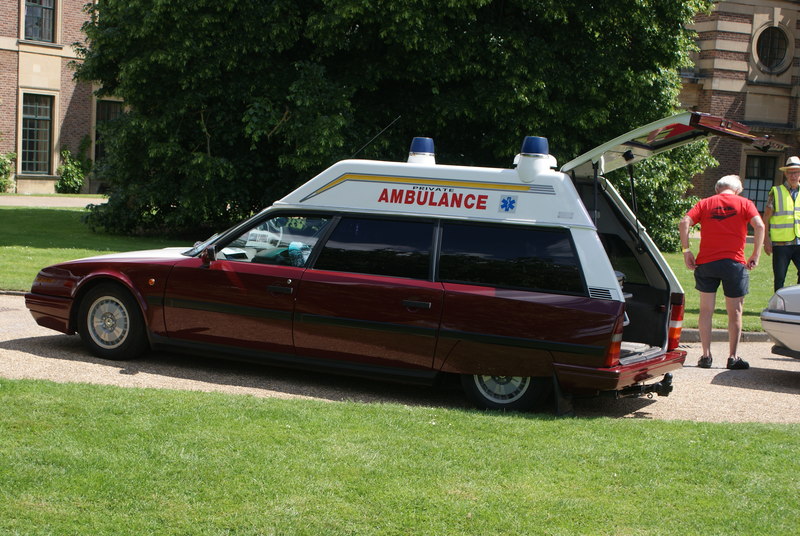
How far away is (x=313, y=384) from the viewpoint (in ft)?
25.3

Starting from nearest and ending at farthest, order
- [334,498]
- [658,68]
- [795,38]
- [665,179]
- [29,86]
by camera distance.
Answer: [334,498] → [658,68] → [665,179] → [795,38] → [29,86]

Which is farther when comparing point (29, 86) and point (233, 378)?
point (29, 86)

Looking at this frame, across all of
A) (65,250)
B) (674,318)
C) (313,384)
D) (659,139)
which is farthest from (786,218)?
(65,250)

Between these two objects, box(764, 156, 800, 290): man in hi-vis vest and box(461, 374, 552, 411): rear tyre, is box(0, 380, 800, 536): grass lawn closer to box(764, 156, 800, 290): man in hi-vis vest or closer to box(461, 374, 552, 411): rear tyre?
box(461, 374, 552, 411): rear tyre

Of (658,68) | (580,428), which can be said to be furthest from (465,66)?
(580,428)

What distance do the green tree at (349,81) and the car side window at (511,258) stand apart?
10503 mm

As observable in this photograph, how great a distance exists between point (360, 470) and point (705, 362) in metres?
5.43

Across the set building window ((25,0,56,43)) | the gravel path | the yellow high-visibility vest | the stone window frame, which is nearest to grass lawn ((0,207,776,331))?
the yellow high-visibility vest

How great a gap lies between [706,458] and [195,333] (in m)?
4.14

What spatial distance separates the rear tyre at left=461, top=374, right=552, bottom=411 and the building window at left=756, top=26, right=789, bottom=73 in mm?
30968

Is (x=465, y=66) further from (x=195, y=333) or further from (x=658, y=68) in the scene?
(x=195, y=333)

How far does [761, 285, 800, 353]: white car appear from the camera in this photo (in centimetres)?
864

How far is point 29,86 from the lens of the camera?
122ft

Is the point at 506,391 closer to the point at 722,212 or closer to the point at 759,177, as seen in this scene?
the point at 722,212
